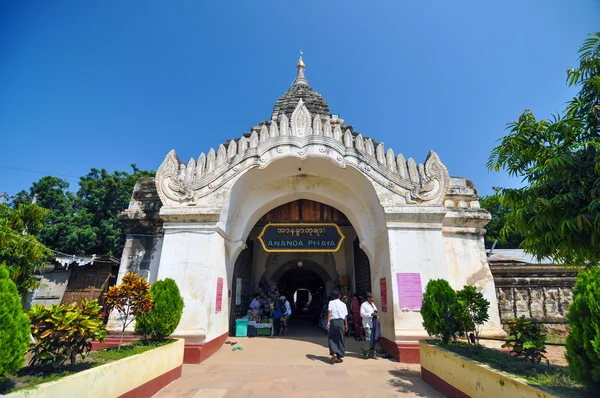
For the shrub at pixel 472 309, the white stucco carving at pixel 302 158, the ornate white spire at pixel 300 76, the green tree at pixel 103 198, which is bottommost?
the shrub at pixel 472 309

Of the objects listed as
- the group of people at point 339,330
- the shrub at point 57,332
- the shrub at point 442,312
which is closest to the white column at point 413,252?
the group of people at point 339,330

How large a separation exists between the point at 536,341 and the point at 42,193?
27049mm

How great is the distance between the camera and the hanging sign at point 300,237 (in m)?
9.33

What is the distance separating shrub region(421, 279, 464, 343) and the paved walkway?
0.93 m

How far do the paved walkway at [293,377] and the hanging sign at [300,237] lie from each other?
2696mm

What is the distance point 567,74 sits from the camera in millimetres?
4152

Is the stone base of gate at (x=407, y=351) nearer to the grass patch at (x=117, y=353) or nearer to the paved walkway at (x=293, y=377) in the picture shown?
the paved walkway at (x=293, y=377)

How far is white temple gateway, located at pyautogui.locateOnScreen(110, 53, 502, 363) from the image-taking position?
23.7ft

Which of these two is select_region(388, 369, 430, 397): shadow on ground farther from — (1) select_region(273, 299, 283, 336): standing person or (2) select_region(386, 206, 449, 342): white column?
(1) select_region(273, 299, 283, 336): standing person

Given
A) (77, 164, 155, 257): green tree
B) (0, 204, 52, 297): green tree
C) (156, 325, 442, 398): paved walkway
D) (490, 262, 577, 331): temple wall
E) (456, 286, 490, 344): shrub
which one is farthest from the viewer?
(77, 164, 155, 257): green tree

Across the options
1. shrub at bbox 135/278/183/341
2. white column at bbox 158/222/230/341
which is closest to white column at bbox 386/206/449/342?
white column at bbox 158/222/230/341

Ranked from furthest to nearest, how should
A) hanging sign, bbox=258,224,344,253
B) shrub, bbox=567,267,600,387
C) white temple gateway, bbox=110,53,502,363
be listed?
1. hanging sign, bbox=258,224,344,253
2. white temple gateway, bbox=110,53,502,363
3. shrub, bbox=567,267,600,387

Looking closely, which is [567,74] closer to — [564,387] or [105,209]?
[564,387]

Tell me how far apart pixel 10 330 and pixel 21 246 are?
644 cm
